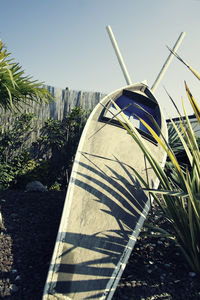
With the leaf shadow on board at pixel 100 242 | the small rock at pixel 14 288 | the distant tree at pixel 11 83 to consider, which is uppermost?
the distant tree at pixel 11 83

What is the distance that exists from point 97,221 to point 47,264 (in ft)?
1.94

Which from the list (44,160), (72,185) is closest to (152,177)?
(72,185)

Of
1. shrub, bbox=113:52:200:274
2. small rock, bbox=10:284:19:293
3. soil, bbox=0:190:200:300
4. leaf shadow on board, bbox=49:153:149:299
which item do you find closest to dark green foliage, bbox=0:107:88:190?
soil, bbox=0:190:200:300

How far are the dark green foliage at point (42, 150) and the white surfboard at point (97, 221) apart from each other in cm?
197

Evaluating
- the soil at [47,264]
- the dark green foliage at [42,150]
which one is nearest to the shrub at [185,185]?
the soil at [47,264]

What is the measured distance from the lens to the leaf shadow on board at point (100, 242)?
187 cm

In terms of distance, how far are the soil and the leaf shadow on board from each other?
6.5 inches

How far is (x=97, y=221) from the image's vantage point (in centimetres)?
233

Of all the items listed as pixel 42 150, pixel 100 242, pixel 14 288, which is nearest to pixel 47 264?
pixel 14 288

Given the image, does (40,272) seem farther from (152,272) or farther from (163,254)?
(163,254)

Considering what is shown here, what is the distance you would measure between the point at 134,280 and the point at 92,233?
1.72 feet

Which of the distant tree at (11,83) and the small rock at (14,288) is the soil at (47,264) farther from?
the distant tree at (11,83)

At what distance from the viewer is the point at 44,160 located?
510 centimetres

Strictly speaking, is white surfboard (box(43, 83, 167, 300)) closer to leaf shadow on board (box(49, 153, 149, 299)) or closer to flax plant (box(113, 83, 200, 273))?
leaf shadow on board (box(49, 153, 149, 299))
